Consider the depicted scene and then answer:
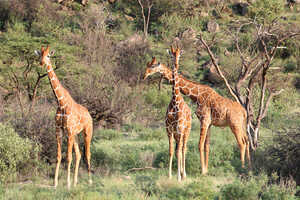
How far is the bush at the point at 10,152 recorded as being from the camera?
9375 millimetres

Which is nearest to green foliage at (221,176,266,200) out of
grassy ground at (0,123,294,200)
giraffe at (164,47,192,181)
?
grassy ground at (0,123,294,200)

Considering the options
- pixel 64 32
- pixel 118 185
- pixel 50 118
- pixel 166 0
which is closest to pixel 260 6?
pixel 166 0

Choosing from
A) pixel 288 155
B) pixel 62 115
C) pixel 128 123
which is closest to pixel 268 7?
pixel 128 123

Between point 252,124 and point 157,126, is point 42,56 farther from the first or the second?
point 157,126

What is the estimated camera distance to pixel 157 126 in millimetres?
15570

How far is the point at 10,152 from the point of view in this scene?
9.41 m

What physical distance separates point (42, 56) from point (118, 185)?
2.75 meters

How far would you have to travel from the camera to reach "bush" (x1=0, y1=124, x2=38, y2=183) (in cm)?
938

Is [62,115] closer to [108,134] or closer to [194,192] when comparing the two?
[194,192]

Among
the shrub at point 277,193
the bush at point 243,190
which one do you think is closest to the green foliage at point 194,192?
the bush at point 243,190

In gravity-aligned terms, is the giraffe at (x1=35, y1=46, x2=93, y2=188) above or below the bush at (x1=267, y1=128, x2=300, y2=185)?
above

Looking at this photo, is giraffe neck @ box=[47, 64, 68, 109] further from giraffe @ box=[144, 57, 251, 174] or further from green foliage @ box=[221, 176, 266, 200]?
green foliage @ box=[221, 176, 266, 200]

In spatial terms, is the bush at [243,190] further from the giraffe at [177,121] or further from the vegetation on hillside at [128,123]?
the giraffe at [177,121]

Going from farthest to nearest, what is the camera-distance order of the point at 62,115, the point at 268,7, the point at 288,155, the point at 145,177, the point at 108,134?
the point at 268,7 < the point at 108,134 < the point at 288,155 < the point at 145,177 < the point at 62,115
